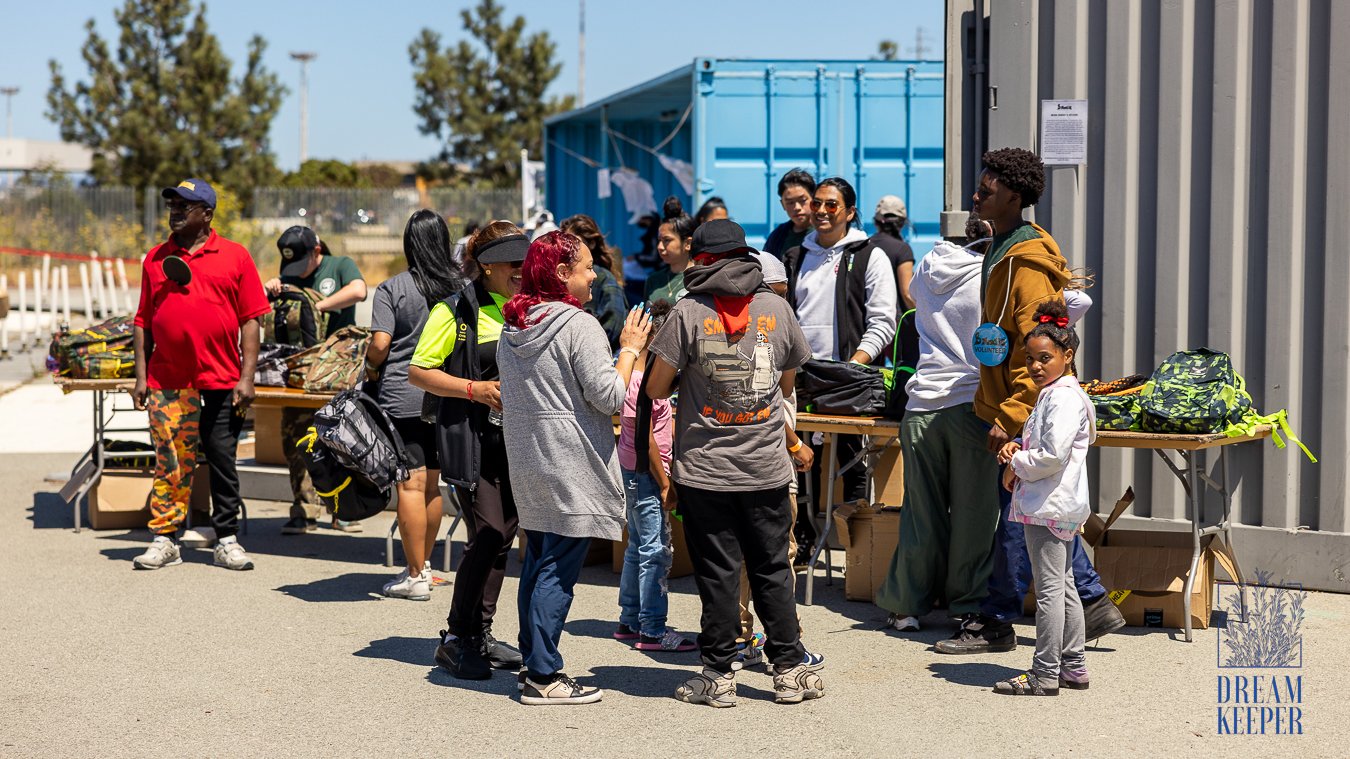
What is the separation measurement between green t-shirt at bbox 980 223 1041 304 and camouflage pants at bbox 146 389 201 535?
4.30m

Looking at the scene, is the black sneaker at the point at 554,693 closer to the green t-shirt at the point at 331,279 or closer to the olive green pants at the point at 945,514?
the olive green pants at the point at 945,514

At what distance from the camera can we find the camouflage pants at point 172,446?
7969mm

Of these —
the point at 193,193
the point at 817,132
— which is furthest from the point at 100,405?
the point at 817,132

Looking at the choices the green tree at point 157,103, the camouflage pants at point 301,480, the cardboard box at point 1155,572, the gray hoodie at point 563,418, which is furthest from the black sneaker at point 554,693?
the green tree at point 157,103

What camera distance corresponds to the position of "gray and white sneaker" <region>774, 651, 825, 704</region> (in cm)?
555

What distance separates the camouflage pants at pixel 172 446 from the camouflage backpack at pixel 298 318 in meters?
1.43

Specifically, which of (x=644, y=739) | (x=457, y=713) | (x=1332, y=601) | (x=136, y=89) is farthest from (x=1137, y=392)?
(x=136, y=89)

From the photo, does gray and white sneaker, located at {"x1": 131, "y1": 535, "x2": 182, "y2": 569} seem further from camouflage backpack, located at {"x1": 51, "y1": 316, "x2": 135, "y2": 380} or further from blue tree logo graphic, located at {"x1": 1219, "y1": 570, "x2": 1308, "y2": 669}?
blue tree logo graphic, located at {"x1": 1219, "y1": 570, "x2": 1308, "y2": 669}

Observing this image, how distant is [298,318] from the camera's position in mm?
9391

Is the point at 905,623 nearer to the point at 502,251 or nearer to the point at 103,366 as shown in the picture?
the point at 502,251

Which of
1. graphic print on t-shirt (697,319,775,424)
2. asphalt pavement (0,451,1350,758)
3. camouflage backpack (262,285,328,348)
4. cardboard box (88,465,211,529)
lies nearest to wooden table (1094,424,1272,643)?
asphalt pavement (0,451,1350,758)

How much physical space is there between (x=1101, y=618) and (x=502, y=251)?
291cm

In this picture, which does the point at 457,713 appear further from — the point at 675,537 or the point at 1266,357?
the point at 1266,357

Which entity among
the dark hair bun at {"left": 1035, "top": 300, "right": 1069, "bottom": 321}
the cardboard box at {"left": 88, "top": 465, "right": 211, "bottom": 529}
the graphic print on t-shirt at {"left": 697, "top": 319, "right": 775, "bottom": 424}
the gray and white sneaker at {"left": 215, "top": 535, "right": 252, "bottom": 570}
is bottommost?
the gray and white sneaker at {"left": 215, "top": 535, "right": 252, "bottom": 570}
